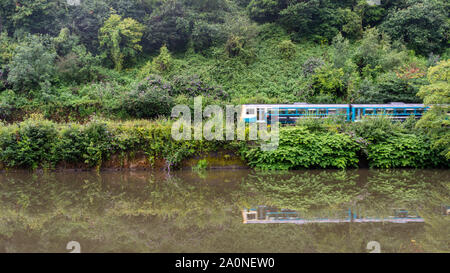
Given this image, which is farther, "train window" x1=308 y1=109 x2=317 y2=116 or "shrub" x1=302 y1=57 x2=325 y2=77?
"shrub" x1=302 y1=57 x2=325 y2=77

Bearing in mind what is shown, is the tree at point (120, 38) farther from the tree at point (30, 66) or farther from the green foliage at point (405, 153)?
the green foliage at point (405, 153)

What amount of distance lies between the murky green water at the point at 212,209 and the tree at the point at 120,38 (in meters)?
9.57

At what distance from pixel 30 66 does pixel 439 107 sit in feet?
52.4

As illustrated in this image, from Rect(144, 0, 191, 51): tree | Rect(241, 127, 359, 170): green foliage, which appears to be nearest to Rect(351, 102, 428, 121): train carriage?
Rect(241, 127, 359, 170): green foliage

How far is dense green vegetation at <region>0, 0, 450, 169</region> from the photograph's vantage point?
34.0ft

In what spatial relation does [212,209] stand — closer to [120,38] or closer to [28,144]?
[28,144]

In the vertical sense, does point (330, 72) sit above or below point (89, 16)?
below

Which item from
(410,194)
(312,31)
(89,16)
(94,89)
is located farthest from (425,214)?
(89,16)

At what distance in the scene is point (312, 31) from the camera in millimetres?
19953

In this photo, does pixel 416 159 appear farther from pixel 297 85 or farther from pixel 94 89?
pixel 94 89

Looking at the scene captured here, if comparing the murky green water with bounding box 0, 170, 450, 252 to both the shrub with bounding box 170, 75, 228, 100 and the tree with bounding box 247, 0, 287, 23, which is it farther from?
the tree with bounding box 247, 0, 287, 23

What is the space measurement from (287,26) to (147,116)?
36.7 ft

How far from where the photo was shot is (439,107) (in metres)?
9.70

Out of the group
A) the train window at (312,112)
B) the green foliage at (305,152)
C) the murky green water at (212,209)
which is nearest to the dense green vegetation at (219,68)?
the green foliage at (305,152)
